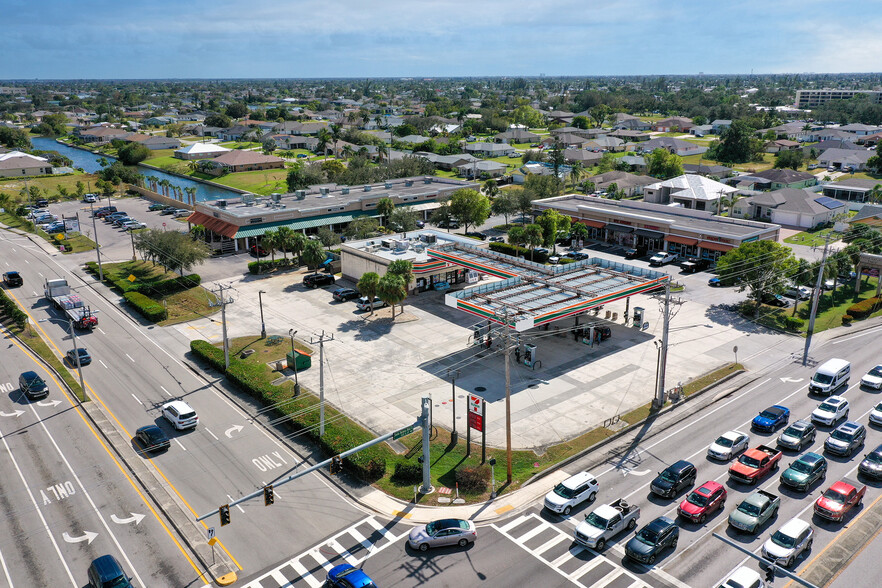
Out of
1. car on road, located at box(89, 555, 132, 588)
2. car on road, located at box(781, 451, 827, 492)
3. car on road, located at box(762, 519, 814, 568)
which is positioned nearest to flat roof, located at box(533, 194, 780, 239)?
car on road, located at box(781, 451, 827, 492)

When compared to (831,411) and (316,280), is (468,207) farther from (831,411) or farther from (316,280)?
(831,411)

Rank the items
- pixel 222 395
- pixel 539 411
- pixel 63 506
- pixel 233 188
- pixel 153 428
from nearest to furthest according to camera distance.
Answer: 1. pixel 63 506
2. pixel 153 428
3. pixel 539 411
4. pixel 222 395
5. pixel 233 188

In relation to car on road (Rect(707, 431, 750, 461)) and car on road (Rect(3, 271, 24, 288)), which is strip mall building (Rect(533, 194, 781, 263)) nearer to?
car on road (Rect(707, 431, 750, 461))

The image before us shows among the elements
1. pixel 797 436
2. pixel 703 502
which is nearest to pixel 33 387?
pixel 703 502

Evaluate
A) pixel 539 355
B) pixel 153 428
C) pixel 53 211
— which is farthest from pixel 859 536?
pixel 53 211

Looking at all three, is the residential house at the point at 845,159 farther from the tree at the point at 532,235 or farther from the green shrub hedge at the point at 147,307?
the green shrub hedge at the point at 147,307

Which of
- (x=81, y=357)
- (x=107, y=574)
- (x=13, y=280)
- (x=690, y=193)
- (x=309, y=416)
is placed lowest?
(x=81, y=357)

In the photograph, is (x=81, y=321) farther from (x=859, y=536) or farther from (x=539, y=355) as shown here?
(x=859, y=536)
